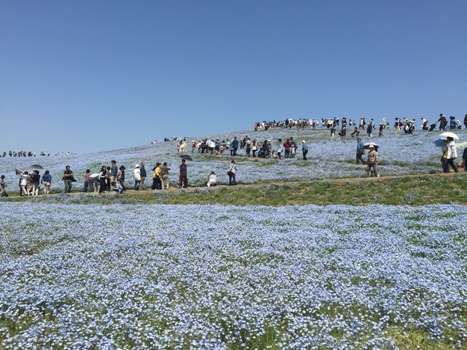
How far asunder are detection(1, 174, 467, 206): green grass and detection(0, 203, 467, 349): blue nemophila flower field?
288 inches

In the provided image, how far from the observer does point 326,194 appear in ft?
92.1

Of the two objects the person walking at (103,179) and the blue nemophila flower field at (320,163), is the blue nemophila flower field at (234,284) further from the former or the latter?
the blue nemophila flower field at (320,163)

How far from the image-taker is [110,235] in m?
16.7

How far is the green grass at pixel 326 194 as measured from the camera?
25.6m

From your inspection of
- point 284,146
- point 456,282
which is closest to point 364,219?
point 456,282

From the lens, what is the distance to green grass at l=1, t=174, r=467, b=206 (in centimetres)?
2561

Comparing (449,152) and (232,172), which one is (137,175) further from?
(449,152)

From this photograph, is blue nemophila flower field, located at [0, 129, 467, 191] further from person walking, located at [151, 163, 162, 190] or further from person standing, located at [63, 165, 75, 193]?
person standing, located at [63, 165, 75, 193]

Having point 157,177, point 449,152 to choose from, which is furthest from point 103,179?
point 449,152

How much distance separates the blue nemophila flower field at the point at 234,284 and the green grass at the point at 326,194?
24.0 feet

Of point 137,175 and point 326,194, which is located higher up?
point 137,175

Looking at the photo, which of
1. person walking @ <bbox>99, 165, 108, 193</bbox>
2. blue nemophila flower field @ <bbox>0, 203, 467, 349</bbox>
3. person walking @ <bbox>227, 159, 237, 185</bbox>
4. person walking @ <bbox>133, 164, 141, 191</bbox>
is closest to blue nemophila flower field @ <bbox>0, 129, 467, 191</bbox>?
person walking @ <bbox>227, 159, 237, 185</bbox>

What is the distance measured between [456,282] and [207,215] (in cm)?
1240

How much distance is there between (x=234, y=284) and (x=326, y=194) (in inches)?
704
